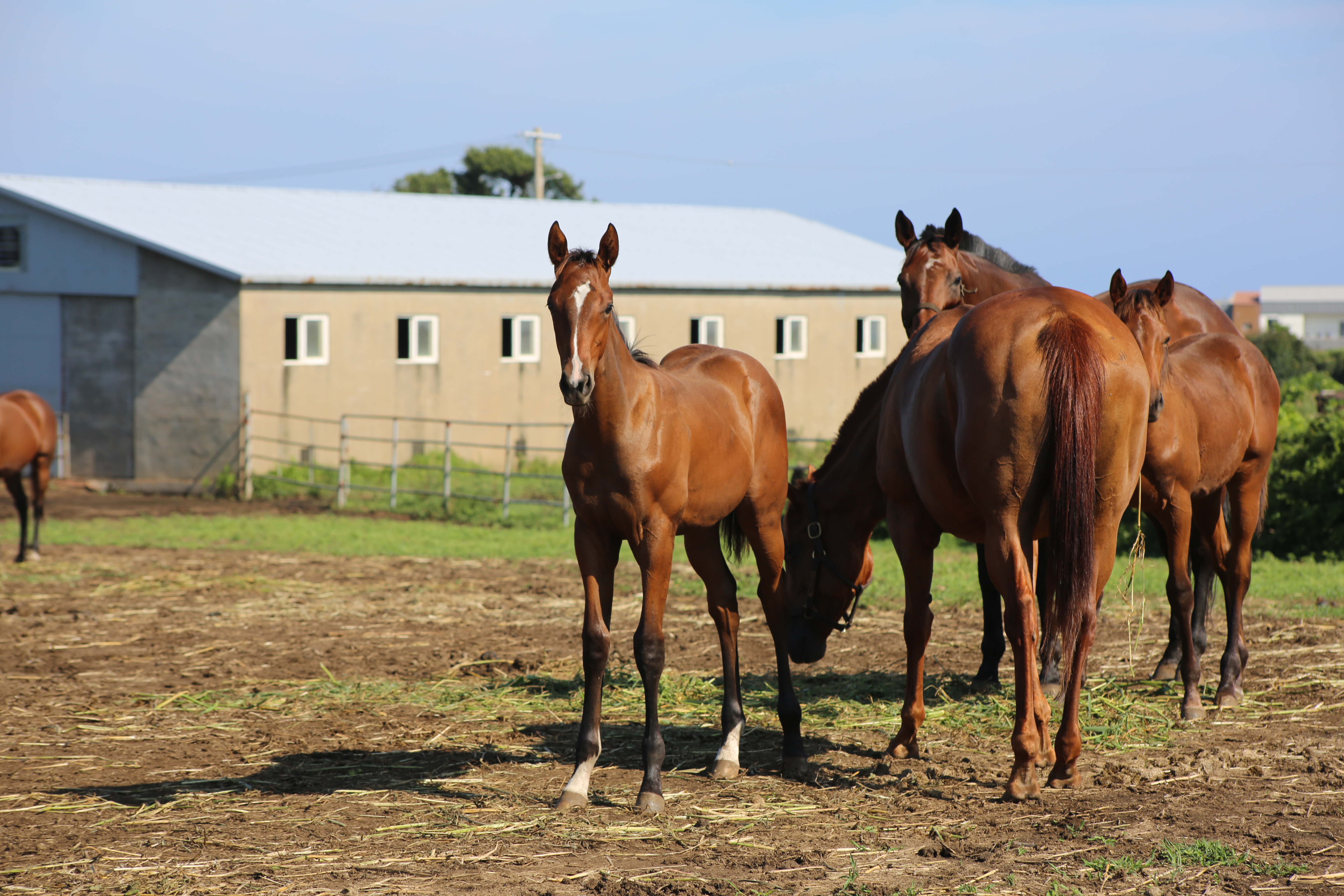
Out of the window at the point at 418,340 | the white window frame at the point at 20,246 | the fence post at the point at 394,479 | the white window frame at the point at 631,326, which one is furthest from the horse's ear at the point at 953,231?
the white window frame at the point at 20,246

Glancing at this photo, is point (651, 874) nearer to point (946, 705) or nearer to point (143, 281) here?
point (946, 705)

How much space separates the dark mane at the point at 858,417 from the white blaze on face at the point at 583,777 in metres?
2.21

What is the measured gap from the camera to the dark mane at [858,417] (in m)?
6.23

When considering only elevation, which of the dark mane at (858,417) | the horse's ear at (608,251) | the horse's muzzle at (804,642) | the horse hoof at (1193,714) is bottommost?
the horse hoof at (1193,714)

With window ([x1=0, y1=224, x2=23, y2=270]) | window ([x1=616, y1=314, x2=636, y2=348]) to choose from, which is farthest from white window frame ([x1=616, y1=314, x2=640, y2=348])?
window ([x1=0, y1=224, x2=23, y2=270])

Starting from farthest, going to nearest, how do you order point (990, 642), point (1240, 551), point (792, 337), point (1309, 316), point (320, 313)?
1. point (1309, 316)
2. point (792, 337)
3. point (320, 313)
4. point (990, 642)
5. point (1240, 551)

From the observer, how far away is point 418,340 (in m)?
22.4

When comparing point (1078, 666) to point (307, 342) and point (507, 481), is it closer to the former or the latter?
point (507, 481)

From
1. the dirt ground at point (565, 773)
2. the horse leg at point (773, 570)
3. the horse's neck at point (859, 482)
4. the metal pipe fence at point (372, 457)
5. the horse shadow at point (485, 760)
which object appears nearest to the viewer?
the dirt ground at point (565, 773)

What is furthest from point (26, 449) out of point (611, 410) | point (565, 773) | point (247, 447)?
point (611, 410)

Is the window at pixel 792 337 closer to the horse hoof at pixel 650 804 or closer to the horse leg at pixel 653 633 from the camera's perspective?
the horse leg at pixel 653 633

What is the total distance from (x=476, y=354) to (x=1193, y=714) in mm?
18629

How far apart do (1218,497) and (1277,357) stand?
29.8 metres

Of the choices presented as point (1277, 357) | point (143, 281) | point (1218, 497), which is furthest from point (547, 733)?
point (1277, 357)
